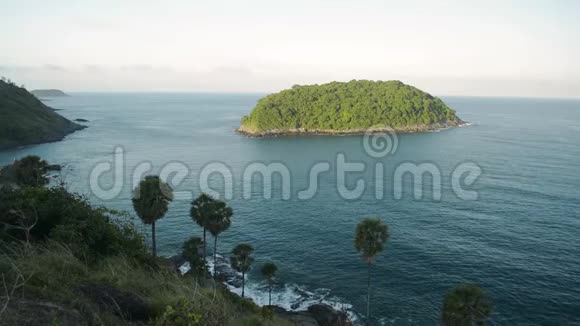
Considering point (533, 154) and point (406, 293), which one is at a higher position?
point (533, 154)

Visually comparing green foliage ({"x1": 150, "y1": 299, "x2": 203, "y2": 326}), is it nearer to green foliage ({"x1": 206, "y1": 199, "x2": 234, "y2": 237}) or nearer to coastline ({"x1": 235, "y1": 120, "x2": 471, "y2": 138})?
green foliage ({"x1": 206, "y1": 199, "x2": 234, "y2": 237})

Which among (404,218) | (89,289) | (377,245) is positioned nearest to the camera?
(89,289)

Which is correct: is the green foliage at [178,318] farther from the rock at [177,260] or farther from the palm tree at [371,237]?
the rock at [177,260]

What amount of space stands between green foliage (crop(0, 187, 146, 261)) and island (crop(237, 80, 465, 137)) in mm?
133846

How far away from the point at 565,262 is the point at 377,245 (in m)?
27.1

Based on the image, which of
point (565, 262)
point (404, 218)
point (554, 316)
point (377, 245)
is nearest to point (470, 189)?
point (404, 218)

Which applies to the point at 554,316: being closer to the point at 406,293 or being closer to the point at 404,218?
the point at 406,293

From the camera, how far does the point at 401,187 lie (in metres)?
76.9

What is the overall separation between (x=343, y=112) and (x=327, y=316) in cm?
14493

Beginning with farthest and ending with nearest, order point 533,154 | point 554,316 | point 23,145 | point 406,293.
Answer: point 23,145
point 533,154
point 406,293
point 554,316

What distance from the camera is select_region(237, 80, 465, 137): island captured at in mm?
163875

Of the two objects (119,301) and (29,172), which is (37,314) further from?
(29,172)

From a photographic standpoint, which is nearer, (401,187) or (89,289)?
(89,289)

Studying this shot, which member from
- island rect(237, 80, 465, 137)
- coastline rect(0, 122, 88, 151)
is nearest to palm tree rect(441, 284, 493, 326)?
coastline rect(0, 122, 88, 151)
